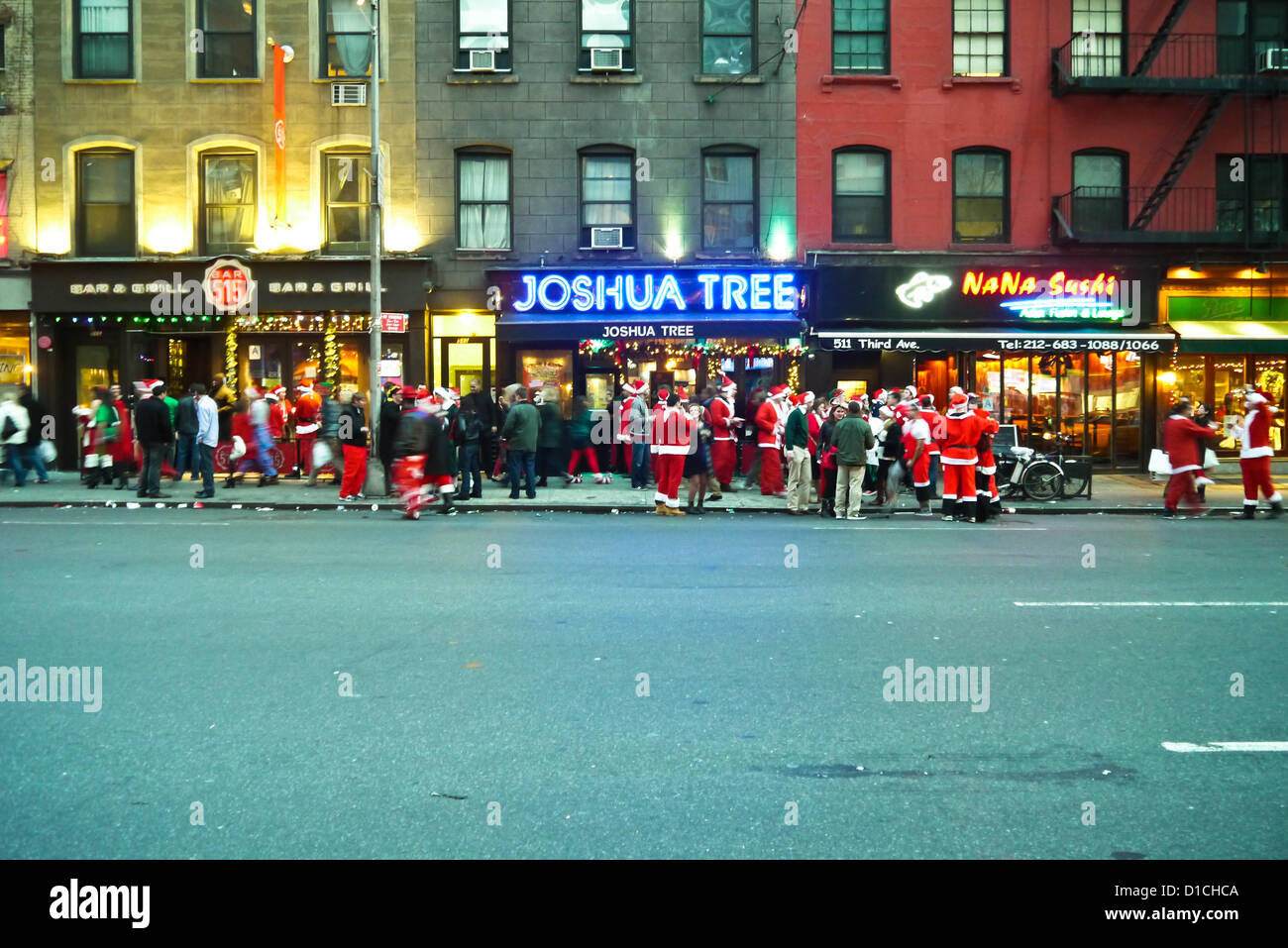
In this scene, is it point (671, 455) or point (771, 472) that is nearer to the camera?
point (671, 455)

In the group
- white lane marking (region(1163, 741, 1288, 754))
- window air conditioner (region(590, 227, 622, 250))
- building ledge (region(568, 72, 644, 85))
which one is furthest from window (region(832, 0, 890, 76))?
white lane marking (region(1163, 741, 1288, 754))

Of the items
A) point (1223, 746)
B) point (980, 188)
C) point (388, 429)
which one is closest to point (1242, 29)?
point (980, 188)

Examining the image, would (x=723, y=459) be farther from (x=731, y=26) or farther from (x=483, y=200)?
(x=731, y=26)

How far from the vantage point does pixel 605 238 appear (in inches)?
936

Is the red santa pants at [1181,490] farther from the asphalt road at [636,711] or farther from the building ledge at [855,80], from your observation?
the building ledge at [855,80]

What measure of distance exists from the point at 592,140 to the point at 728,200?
307cm

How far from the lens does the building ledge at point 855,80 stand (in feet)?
77.5

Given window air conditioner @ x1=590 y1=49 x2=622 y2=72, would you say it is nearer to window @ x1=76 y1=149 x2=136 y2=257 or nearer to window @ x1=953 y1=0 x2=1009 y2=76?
window @ x1=953 y1=0 x2=1009 y2=76

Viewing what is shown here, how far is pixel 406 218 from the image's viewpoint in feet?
77.6

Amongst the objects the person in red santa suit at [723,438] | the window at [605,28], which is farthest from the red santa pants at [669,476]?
the window at [605,28]

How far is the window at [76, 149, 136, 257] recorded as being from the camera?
2383cm

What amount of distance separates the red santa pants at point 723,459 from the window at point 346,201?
8766 millimetres

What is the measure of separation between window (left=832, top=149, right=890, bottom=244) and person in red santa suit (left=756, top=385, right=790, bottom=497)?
5749mm

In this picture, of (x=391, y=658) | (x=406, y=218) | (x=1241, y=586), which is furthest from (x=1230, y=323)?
(x=391, y=658)
